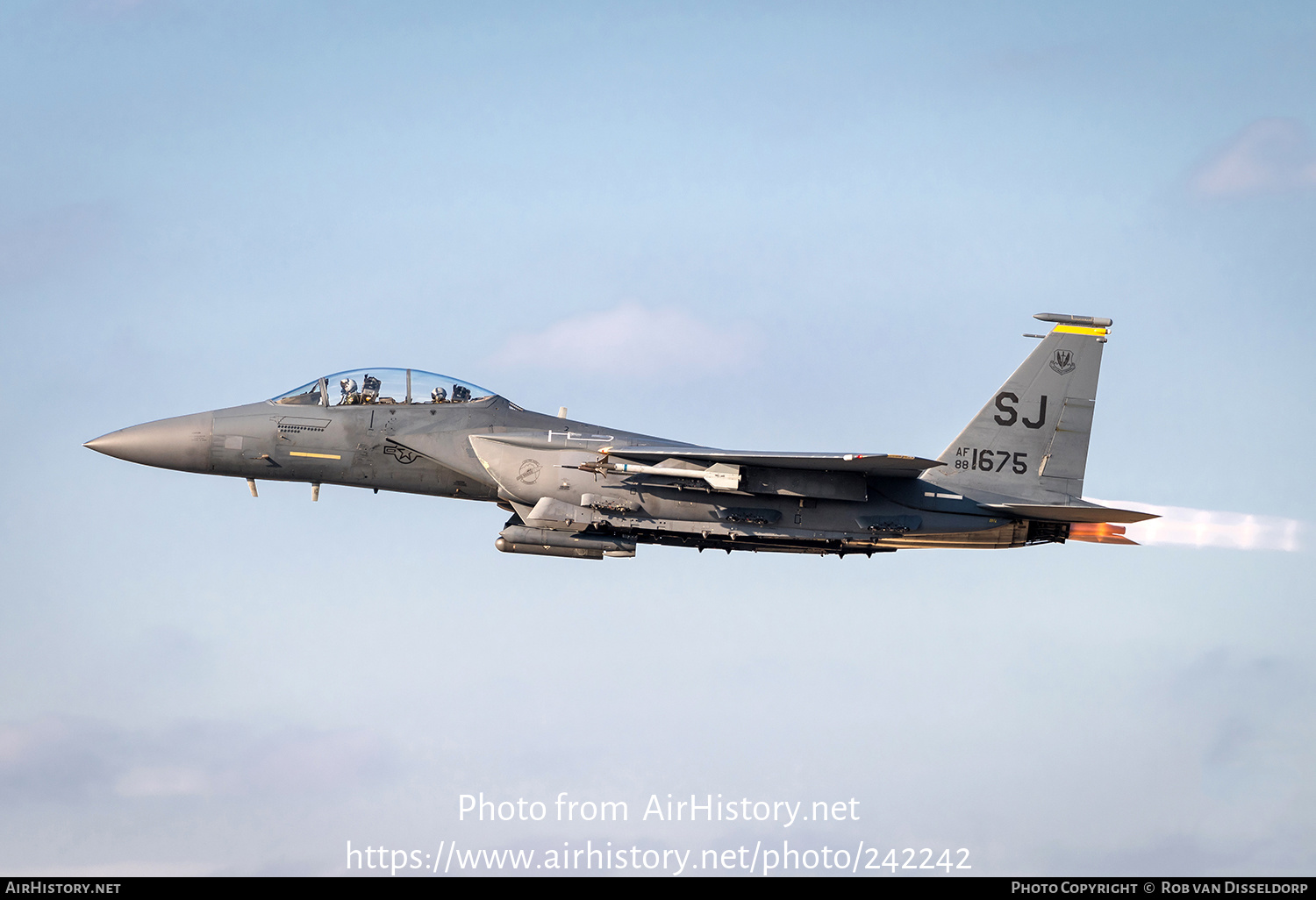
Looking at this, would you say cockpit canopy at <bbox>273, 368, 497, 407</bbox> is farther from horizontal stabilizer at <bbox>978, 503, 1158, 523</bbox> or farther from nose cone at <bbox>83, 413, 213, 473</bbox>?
horizontal stabilizer at <bbox>978, 503, 1158, 523</bbox>

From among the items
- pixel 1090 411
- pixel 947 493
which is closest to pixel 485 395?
pixel 947 493

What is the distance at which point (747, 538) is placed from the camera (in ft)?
70.6

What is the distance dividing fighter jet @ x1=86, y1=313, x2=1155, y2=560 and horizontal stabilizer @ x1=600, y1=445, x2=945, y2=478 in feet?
0.14

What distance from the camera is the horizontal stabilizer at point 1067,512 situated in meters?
21.4

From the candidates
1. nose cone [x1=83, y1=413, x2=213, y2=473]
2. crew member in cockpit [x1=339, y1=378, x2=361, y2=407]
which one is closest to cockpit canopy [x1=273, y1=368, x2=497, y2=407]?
crew member in cockpit [x1=339, y1=378, x2=361, y2=407]

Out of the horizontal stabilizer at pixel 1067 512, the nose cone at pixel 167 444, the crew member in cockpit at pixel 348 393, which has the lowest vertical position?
the nose cone at pixel 167 444

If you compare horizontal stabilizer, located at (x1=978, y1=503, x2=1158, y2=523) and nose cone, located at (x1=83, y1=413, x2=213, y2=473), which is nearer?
horizontal stabilizer, located at (x1=978, y1=503, x2=1158, y2=523)

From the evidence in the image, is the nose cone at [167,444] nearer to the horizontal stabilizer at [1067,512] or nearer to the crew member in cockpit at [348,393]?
the crew member in cockpit at [348,393]

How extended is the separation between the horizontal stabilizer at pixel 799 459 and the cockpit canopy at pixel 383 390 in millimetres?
3049

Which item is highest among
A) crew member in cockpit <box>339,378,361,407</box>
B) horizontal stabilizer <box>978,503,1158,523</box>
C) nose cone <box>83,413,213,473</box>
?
crew member in cockpit <box>339,378,361,407</box>

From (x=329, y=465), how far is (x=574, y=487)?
423 cm

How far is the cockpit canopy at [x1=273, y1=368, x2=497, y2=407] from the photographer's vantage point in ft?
74.2

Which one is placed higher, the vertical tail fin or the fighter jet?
the vertical tail fin

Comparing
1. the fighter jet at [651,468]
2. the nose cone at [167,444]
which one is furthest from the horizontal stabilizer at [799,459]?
the nose cone at [167,444]
